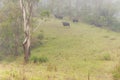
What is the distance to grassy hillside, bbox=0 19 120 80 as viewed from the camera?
435 inches

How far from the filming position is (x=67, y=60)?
18.2 metres

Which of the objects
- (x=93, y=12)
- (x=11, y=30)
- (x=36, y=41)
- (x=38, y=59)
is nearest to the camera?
(x=38, y=59)

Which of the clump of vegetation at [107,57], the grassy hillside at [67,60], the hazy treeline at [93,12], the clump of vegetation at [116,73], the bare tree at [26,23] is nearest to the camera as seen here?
the grassy hillside at [67,60]

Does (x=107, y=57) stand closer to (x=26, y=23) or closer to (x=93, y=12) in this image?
(x=26, y=23)

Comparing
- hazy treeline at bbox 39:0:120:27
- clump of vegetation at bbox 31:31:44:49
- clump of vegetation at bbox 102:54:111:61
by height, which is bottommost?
hazy treeline at bbox 39:0:120:27

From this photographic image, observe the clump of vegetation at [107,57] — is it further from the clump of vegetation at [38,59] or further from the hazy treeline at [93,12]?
the hazy treeline at [93,12]

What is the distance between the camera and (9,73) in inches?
392

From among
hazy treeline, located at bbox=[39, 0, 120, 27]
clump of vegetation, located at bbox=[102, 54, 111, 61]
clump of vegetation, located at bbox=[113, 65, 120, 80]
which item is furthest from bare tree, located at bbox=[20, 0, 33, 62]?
hazy treeline, located at bbox=[39, 0, 120, 27]

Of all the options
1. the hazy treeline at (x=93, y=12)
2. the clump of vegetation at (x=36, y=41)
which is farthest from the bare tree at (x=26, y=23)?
the hazy treeline at (x=93, y=12)

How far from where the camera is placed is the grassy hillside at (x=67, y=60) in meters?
11.0

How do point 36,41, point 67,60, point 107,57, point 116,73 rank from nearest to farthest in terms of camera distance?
point 116,73, point 107,57, point 67,60, point 36,41

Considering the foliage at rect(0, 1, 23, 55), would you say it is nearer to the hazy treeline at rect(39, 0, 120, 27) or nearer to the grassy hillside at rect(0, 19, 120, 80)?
the grassy hillside at rect(0, 19, 120, 80)

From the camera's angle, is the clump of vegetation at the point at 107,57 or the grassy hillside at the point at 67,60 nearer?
the grassy hillside at the point at 67,60

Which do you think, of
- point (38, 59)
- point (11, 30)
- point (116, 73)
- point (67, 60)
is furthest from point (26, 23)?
point (116, 73)
